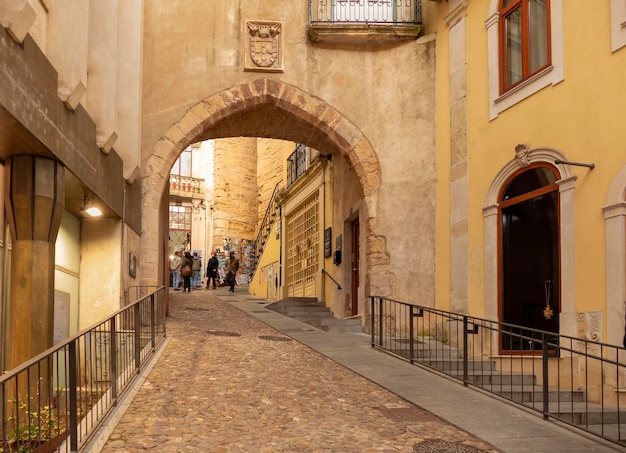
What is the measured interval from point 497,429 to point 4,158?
5.61 m

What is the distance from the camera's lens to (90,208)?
10.0 metres

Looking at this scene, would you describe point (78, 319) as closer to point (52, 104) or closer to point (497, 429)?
point (52, 104)

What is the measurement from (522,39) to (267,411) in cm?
696

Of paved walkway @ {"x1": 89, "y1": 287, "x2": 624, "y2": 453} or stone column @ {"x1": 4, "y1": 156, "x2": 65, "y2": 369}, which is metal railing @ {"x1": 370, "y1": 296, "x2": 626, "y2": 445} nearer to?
paved walkway @ {"x1": 89, "y1": 287, "x2": 624, "y2": 453}

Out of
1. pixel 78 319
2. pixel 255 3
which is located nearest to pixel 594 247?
pixel 78 319

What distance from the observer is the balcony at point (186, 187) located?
32.6 metres

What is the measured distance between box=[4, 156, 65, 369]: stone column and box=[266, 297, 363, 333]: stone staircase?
23.3ft

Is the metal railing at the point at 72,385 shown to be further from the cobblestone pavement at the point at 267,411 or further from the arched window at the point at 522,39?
the arched window at the point at 522,39

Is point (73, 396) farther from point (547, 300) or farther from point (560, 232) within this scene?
point (547, 300)

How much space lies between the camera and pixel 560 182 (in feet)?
30.5

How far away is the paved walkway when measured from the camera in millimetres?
5762

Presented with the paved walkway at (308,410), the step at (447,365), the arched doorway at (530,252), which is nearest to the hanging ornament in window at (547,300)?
the arched doorway at (530,252)

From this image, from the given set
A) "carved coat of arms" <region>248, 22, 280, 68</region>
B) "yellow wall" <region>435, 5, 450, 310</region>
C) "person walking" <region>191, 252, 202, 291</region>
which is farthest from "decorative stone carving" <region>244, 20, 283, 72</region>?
"person walking" <region>191, 252, 202, 291</region>

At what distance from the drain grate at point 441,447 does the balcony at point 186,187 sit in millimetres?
27660
